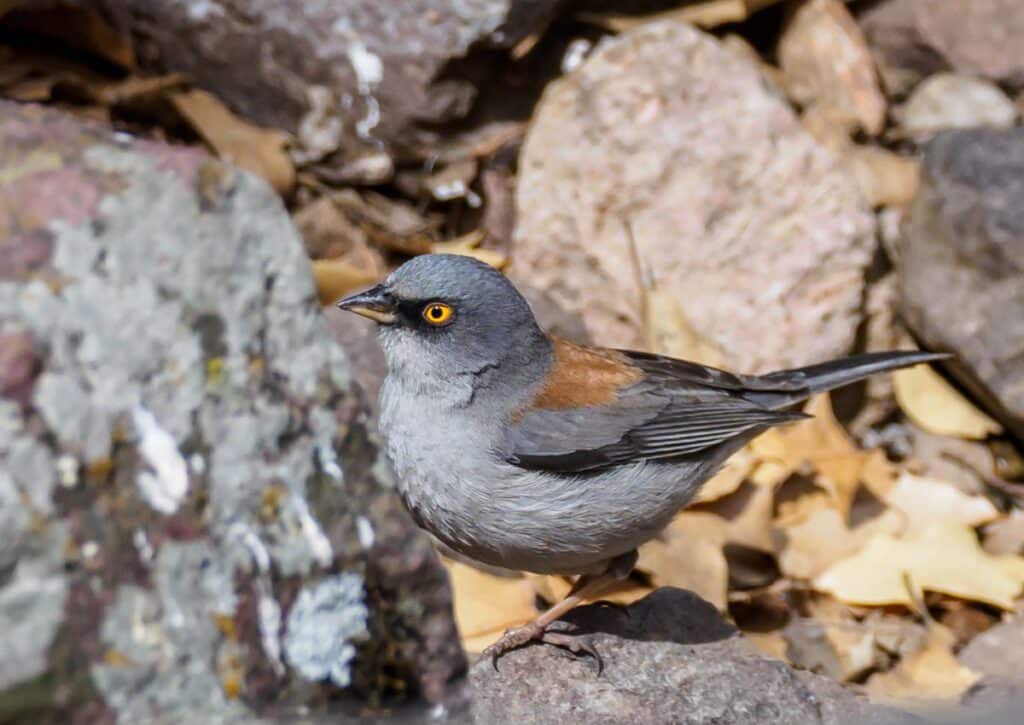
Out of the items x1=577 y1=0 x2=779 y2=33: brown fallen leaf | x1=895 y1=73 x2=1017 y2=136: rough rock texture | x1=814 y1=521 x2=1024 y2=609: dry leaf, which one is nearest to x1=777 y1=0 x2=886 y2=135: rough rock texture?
x1=895 y1=73 x2=1017 y2=136: rough rock texture

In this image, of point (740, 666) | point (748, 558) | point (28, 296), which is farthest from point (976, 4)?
point (28, 296)

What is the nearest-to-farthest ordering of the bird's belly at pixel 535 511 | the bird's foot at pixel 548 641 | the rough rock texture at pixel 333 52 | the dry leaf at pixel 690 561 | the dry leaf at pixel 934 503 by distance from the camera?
the bird's foot at pixel 548 641
the bird's belly at pixel 535 511
the dry leaf at pixel 690 561
the dry leaf at pixel 934 503
the rough rock texture at pixel 333 52

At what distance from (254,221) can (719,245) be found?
392cm

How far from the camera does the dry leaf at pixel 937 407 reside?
605 centimetres

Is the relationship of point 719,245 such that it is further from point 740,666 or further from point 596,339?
point 740,666

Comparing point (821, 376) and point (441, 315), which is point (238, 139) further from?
point (821, 376)

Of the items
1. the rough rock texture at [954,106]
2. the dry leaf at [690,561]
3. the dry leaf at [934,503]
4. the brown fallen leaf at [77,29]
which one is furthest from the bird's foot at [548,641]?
the rough rock texture at [954,106]

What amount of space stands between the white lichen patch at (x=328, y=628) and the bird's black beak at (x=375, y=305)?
173cm

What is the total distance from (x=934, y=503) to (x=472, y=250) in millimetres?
2356

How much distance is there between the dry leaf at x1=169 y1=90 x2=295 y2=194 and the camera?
6.08 m

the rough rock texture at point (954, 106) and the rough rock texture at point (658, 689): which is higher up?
the rough rock texture at point (954, 106)

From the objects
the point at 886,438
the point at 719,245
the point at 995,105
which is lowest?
the point at 886,438

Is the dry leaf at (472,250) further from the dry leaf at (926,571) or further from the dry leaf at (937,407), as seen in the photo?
the dry leaf at (926,571)

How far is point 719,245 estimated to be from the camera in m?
6.18
